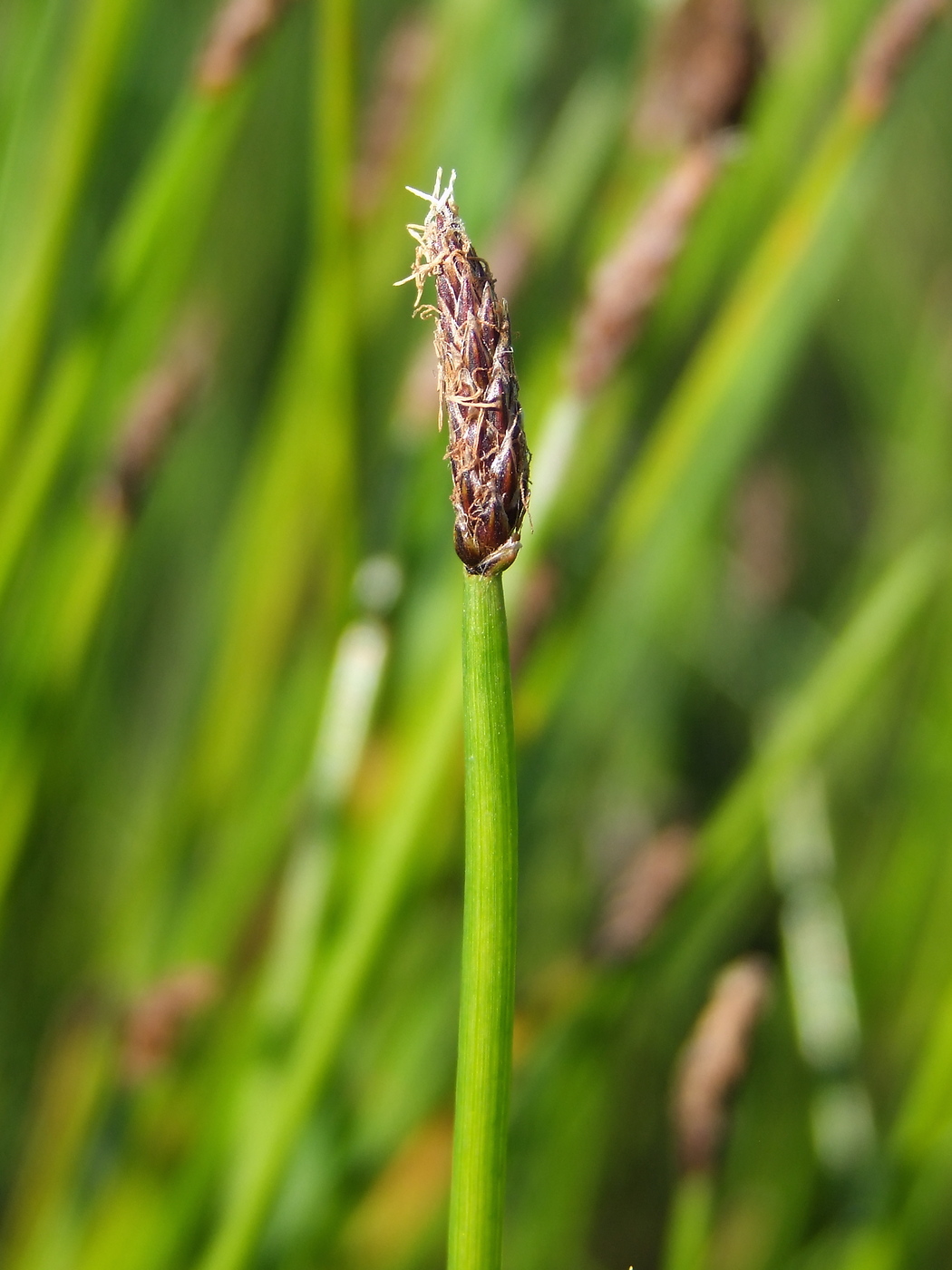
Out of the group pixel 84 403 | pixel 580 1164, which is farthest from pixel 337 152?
pixel 580 1164

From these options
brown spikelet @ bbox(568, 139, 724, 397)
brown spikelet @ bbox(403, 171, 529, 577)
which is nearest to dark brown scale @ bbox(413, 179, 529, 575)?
brown spikelet @ bbox(403, 171, 529, 577)

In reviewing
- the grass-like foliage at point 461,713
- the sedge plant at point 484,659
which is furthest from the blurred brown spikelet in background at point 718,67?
the sedge plant at point 484,659

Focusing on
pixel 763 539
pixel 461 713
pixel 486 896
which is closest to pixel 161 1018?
pixel 461 713

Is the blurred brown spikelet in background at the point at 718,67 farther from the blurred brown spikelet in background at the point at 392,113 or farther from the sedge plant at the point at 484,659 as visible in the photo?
the sedge plant at the point at 484,659

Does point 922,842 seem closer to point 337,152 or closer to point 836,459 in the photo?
point 337,152

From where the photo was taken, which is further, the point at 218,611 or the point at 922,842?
the point at 218,611

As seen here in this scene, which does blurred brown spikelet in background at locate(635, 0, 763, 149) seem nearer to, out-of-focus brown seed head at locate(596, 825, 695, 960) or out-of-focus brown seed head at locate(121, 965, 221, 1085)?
out-of-focus brown seed head at locate(596, 825, 695, 960)

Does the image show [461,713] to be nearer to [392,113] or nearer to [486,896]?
[486,896]
